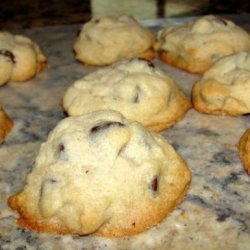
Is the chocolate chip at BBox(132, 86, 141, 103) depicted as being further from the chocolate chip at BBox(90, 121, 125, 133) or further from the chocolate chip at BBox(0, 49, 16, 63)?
the chocolate chip at BBox(0, 49, 16, 63)

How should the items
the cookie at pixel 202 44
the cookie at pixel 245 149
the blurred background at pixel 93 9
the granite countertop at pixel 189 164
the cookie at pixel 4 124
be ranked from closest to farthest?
the granite countertop at pixel 189 164 → the cookie at pixel 245 149 → the cookie at pixel 4 124 → the cookie at pixel 202 44 → the blurred background at pixel 93 9

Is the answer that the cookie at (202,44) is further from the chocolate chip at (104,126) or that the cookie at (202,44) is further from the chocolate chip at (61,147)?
the chocolate chip at (61,147)

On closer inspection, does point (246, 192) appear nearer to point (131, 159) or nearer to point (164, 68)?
point (131, 159)

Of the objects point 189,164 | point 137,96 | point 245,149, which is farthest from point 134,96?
point 245,149

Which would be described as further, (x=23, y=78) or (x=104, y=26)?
(x=104, y=26)

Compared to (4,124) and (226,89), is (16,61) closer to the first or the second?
(4,124)

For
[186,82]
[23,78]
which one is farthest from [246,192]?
[23,78]

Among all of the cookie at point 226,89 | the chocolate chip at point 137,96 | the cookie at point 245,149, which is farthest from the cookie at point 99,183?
the cookie at point 226,89
